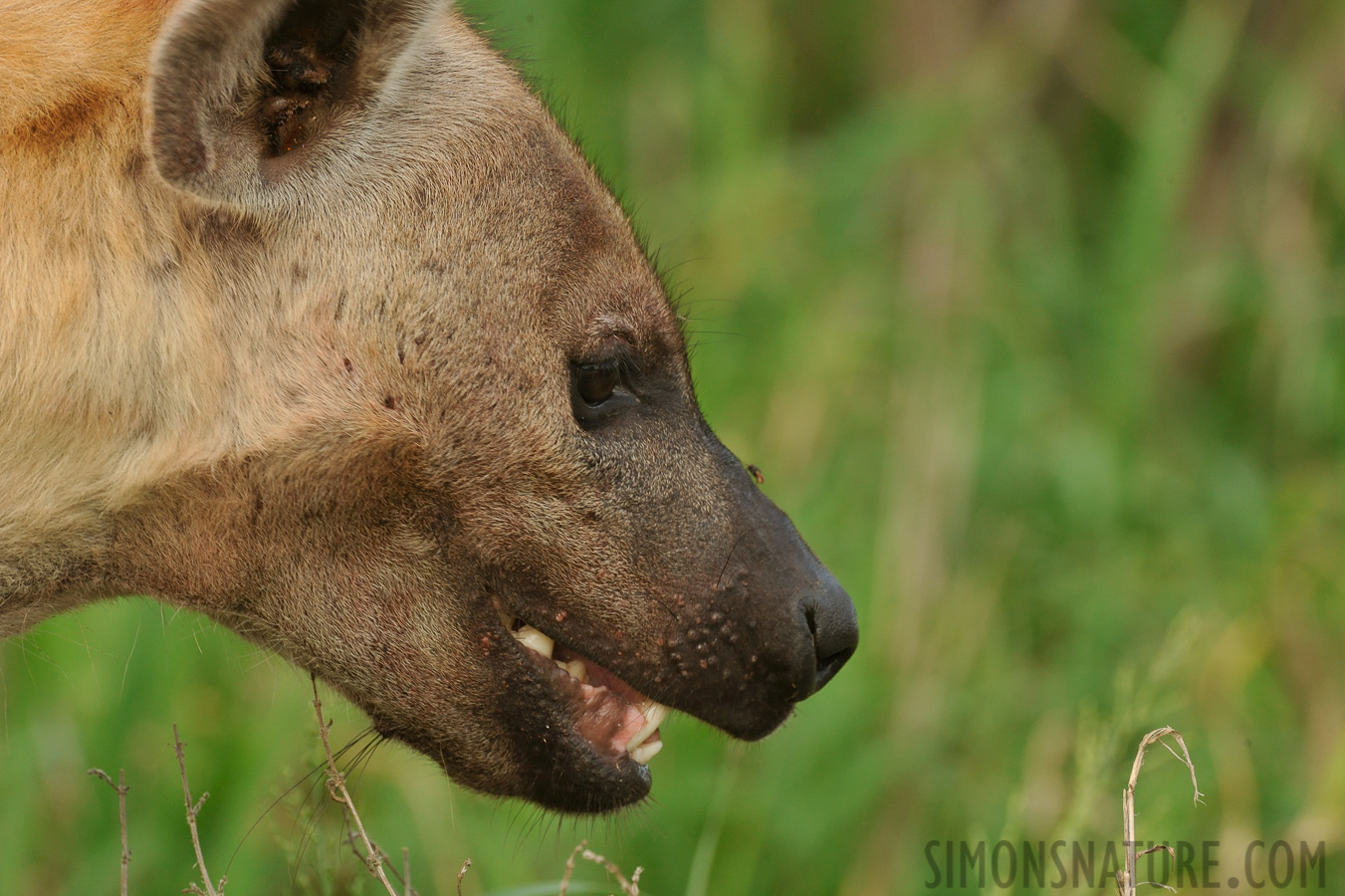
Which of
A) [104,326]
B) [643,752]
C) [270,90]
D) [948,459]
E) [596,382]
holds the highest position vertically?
[948,459]

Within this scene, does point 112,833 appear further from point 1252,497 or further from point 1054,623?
point 1252,497

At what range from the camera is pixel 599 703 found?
1988 millimetres

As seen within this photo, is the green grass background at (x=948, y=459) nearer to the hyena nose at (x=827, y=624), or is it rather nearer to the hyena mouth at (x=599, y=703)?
the hyena mouth at (x=599, y=703)

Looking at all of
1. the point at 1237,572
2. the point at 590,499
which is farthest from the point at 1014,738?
the point at 590,499

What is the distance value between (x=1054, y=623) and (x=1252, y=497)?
67 cm

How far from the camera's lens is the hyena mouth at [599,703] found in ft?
6.37

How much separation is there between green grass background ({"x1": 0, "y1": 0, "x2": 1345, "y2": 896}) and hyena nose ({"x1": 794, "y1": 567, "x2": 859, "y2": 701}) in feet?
1.42

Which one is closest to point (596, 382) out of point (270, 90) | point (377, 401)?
point (377, 401)

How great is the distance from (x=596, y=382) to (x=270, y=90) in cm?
52

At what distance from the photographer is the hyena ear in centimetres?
163

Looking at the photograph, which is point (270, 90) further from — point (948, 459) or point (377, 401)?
point (948, 459)

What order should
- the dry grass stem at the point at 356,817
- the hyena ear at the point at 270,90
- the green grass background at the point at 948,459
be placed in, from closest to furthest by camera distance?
1. the hyena ear at the point at 270,90
2. the dry grass stem at the point at 356,817
3. the green grass background at the point at 948,459

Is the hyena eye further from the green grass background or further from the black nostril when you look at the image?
the green grass background

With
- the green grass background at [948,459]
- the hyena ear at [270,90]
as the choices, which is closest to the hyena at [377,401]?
the hyena ear at [270,90]
